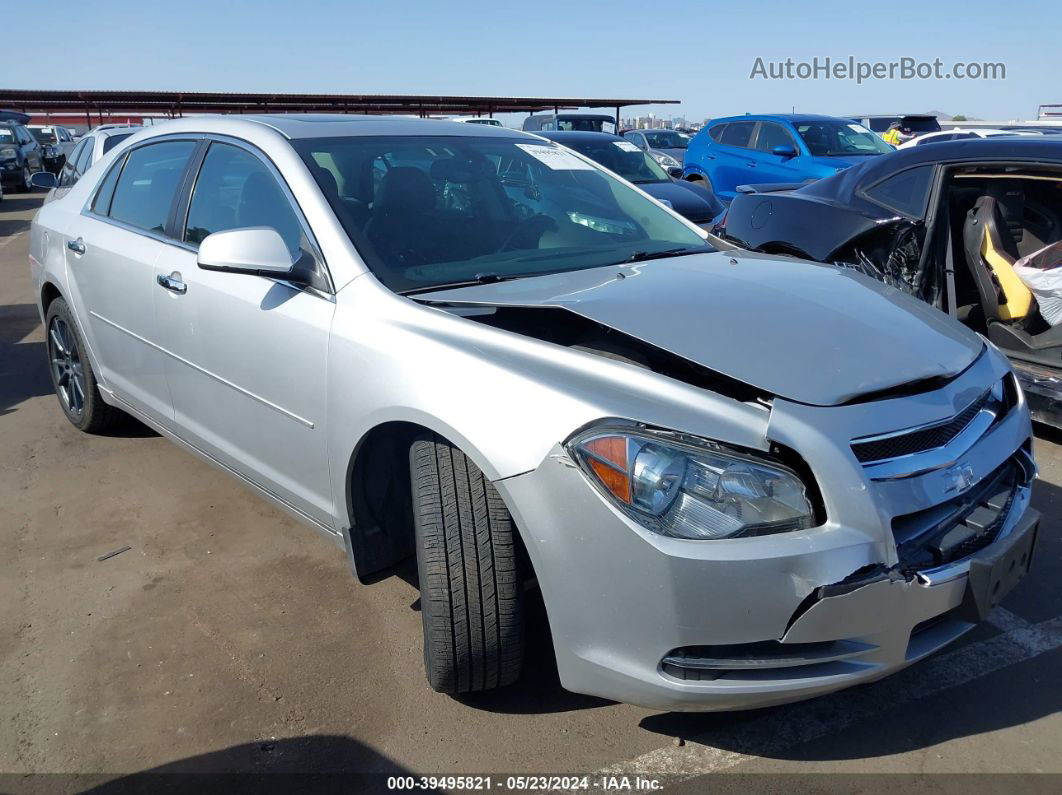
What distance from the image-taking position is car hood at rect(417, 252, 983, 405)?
2170mm

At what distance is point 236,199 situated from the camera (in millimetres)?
3287

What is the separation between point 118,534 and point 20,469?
3.60 feet

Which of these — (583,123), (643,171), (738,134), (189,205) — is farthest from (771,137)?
(583,123)

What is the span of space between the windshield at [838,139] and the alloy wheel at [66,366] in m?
9.84

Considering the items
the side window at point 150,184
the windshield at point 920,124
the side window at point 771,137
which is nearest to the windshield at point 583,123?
the windshield at point 920,124

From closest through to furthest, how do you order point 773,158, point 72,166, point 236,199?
point 236,199 → point 72,166 → point 773,158

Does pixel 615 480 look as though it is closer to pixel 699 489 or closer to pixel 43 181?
pixel 699 489

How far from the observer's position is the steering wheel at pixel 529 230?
307 cm

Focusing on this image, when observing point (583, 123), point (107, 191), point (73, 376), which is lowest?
point (73, 376)

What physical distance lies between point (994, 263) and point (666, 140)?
19662 mm

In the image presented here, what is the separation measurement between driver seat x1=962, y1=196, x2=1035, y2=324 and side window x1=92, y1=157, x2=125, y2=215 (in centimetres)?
438

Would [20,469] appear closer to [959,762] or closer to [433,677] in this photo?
[433,677]

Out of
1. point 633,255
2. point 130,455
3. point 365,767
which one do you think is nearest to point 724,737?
point 365,767

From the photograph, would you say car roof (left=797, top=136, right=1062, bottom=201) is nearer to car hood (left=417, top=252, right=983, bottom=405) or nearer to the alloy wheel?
car hood (left=417, top=252, right=983, bottom=405)
